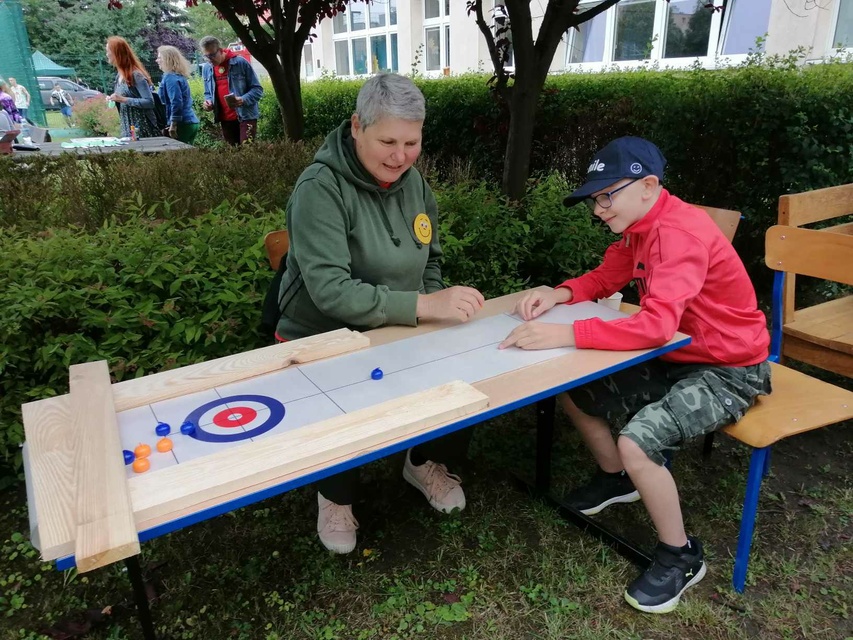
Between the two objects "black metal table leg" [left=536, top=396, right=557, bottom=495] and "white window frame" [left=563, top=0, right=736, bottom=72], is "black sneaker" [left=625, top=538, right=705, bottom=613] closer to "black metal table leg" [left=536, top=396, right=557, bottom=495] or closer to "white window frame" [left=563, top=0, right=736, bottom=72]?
"black metal table leg" [left=536, top=396, right=557, bottom=495]

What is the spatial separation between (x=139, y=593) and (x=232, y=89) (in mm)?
7451

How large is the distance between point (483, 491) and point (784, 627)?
122cm

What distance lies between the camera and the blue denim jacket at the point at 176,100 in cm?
837

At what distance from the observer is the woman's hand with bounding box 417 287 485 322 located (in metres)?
2.22

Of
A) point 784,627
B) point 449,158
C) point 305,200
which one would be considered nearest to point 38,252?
point 305,200

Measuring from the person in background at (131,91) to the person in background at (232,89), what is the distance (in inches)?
35.4

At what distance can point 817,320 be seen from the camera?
3.02 metres

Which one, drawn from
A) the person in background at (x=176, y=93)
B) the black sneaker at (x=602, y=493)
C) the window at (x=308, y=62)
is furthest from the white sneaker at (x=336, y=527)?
the window at (x=308, y=62)

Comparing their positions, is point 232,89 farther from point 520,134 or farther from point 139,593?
point 139,593

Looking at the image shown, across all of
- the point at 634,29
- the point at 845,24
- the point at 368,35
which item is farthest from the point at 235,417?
the point at 368,35

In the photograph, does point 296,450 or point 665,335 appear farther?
point 665,335

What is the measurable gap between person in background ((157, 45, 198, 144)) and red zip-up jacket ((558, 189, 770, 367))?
299 inches

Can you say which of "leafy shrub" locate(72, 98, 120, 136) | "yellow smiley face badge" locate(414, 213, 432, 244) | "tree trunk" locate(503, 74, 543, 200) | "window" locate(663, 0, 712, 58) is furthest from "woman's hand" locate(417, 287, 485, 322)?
"leafy shrub" locate(72, 98, 120, 136)

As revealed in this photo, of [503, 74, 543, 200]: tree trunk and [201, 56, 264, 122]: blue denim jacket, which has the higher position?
[201, 56, 264, 122]: blue denim jacket
